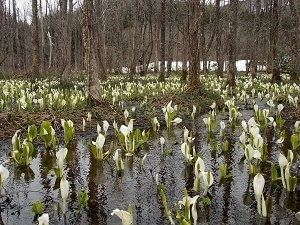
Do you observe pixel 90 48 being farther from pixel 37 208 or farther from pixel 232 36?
pixel 232 36

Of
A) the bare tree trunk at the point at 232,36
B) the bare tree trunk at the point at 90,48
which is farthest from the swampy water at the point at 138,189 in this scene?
the bare tree trunk at the point at 232,36

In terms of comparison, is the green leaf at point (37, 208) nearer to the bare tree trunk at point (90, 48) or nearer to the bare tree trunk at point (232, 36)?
A: the bare tree trunk at point (90, 48)

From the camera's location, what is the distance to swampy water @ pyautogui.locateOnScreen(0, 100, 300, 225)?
114 inches

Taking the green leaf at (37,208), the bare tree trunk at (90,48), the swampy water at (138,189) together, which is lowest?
the swampy water at (138,189)

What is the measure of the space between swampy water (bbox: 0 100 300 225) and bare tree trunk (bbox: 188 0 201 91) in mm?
5560

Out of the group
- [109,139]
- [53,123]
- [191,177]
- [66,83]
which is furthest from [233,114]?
[66,83]

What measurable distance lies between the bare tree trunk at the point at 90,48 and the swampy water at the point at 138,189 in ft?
10.2

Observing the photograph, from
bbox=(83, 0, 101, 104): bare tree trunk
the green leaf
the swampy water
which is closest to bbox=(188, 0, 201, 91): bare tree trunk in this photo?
bbox=(83, 0, 101, 104): bare tree trunk

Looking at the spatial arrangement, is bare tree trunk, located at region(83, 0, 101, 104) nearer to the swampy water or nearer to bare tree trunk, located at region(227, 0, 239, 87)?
the swampy water

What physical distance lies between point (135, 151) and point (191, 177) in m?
1.42

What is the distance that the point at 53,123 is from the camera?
21.5 feet

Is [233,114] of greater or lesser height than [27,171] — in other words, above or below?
above

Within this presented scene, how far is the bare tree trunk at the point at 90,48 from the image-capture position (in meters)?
7.95

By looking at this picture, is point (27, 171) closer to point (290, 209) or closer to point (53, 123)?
point (53, 123)
